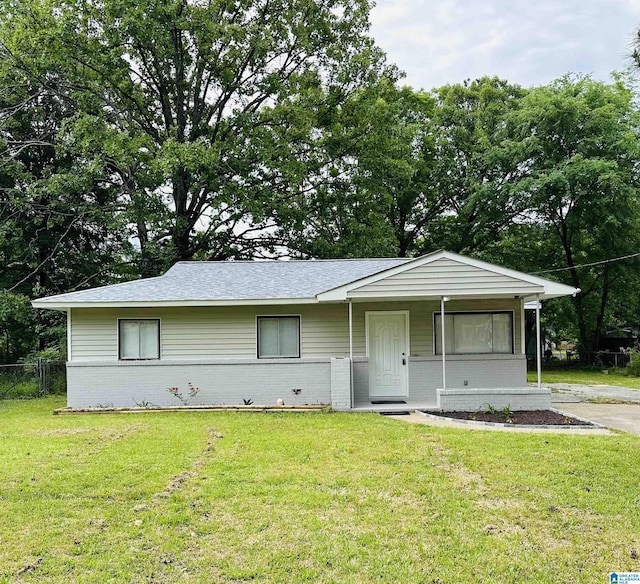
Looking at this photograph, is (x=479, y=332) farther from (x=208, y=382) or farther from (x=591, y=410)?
(x=208, y=382)

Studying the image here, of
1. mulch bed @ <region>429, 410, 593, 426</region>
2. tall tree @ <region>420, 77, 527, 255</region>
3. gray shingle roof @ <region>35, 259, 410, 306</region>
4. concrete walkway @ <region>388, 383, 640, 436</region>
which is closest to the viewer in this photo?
concrete walkway @ <region>388, 383, 640, 436</region>

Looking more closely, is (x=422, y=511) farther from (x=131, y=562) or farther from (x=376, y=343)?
(x=376, y=343)

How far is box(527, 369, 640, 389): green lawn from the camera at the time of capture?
17.7m

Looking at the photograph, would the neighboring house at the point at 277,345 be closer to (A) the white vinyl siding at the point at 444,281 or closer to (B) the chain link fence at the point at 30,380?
(A) the white vinyl siding at the point at 444,281

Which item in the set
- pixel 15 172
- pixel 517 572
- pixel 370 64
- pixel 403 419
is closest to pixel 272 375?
pixel 403 419

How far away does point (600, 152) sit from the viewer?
901 inches

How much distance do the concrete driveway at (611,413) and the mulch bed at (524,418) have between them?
2.04 ft

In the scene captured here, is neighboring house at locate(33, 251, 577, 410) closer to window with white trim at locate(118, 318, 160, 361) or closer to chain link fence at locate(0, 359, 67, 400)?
window with white trim at locate(118, 318, 160, 361)

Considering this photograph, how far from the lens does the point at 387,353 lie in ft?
40.9

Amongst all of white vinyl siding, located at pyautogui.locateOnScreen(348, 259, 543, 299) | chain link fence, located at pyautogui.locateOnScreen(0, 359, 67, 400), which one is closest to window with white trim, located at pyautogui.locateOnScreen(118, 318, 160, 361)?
chain link fence, located at pyautogui.locateOnScreen(0, 359, 67, 400)

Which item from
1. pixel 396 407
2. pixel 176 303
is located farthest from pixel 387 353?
pixel 176 303

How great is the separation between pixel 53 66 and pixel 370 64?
11.6m

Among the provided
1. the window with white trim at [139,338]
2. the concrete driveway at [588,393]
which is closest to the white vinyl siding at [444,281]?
the concrete driveway at [588,393]

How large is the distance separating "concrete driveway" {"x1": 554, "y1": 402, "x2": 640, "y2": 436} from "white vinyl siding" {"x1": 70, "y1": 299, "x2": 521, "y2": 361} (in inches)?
81.8
